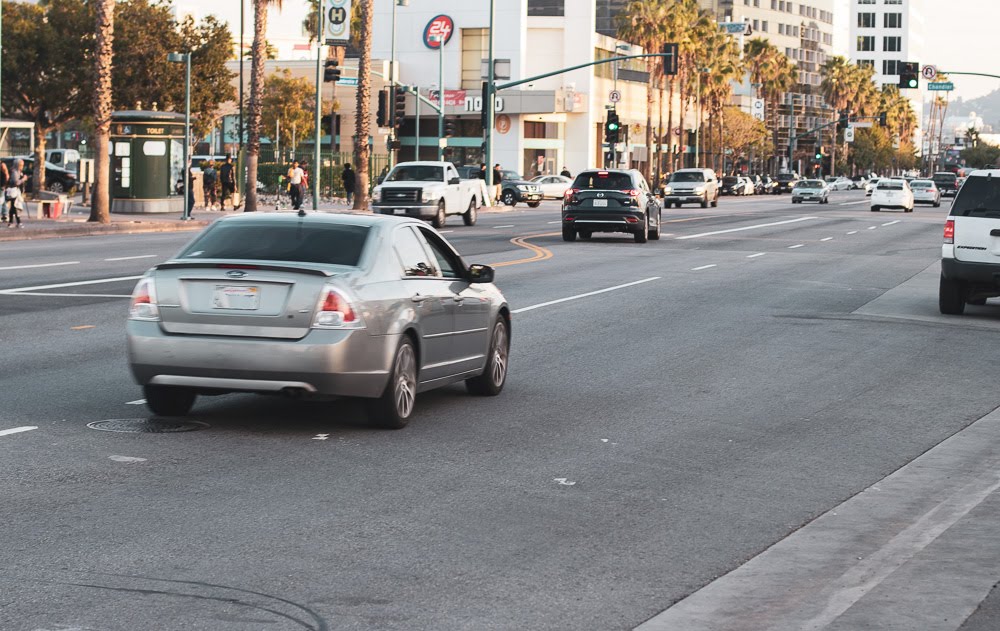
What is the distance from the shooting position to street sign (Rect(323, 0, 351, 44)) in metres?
55.4

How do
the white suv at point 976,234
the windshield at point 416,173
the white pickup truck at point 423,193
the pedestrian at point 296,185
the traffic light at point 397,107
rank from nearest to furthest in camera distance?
the white suv at point 976,234
the white pickup truck at point 423,193
the windshield at point 416,173
the pedestrian at point 296,185
the traffic light at point 397,107

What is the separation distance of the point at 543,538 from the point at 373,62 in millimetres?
100035

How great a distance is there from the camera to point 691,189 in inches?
2790

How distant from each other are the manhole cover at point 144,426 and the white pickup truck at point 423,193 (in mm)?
32633

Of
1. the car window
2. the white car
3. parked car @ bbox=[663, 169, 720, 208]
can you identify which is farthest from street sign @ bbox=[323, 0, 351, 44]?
the car window

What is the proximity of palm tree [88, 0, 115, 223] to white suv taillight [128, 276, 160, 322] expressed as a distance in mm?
30716

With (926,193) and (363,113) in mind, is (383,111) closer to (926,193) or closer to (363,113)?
(363,113)

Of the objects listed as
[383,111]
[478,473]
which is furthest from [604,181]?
[478,473]

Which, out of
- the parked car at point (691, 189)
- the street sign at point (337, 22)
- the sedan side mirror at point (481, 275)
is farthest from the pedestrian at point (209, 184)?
the sedan side mirror at point (481, 275)

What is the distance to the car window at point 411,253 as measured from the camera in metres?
11.1

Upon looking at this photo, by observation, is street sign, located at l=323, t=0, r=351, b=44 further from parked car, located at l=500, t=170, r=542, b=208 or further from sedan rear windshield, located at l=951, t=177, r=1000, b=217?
sedan rear windshield, located at l=951, t=177, r=1000, b=217

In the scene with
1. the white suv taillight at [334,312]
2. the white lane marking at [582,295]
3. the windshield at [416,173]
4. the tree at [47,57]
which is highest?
the tree at [47,57]

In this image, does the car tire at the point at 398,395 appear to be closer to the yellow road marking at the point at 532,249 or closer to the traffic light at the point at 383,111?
the yellow road marking at the point at 532,249

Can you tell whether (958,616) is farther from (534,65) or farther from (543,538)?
(534,65)
